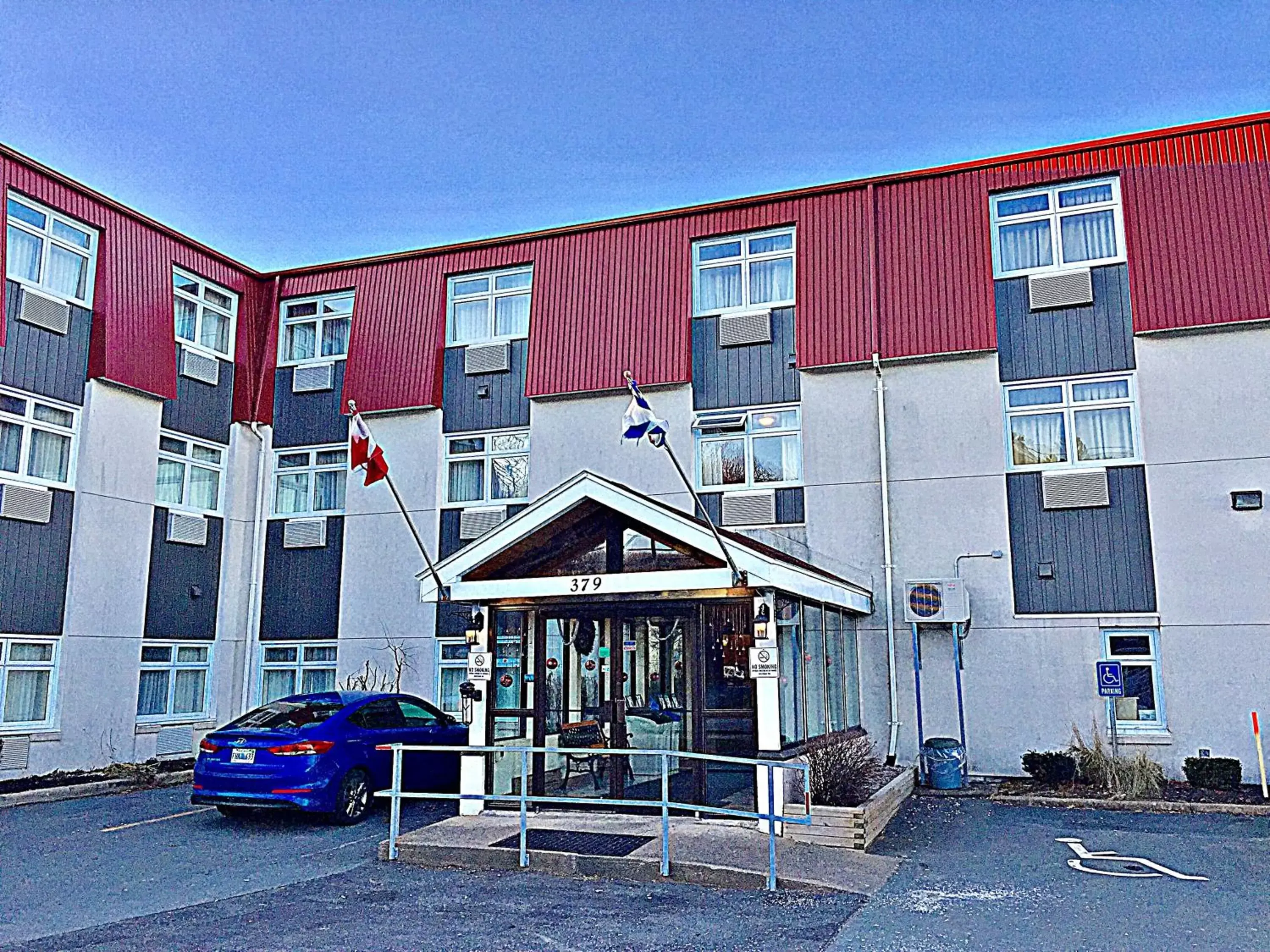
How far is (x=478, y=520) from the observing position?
16312 mm

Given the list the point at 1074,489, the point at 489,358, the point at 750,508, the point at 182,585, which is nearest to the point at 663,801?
the point at 750,508

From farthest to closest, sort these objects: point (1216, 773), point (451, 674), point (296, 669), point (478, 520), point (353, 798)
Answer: point (296, 669) < point (478, 520) < point (451, 674) < point (1216, 773) < point (353, 798)

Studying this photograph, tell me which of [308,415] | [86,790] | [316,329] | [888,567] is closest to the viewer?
[86,790]

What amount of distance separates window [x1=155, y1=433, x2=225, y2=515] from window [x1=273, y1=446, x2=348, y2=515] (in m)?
0.93

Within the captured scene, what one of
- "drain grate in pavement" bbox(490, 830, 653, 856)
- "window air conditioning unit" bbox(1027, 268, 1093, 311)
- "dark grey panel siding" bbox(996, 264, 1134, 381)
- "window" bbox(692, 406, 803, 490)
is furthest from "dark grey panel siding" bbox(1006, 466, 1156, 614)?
"drain grate in pavement" bbox(490, 830, 653, 856)

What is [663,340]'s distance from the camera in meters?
15.7

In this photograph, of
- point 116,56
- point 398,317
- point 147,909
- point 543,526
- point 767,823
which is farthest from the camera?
point 398,317

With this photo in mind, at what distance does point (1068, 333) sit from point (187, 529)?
1299 centimetres

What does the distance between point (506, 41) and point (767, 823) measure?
9766 mm

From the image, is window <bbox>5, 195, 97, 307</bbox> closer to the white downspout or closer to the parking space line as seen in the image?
the parking space line

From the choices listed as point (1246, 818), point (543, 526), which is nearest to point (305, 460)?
point (543, 526)

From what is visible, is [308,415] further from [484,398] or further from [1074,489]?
[1074,489]

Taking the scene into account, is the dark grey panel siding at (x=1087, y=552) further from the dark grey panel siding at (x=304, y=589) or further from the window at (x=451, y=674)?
the dark grey panel siding at (x=304, y=589)

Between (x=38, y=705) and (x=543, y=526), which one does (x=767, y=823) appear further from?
(x=38, y=705)
